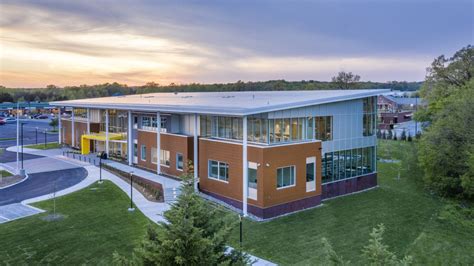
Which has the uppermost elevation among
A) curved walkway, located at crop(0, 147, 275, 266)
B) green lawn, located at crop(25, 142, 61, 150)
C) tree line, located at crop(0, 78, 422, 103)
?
A: tree line, located at crop(0, 78, 422, 103)

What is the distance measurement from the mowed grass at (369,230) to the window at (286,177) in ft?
5.87

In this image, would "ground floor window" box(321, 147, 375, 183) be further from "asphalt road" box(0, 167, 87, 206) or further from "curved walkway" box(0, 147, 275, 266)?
"asphalt road" box(0, 167, 87, 206)

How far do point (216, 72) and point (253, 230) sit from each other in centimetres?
4247

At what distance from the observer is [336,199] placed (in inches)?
1009

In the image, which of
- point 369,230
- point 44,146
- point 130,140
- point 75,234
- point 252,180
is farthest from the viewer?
point 44,146

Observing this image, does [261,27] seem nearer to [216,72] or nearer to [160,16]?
[160,16]

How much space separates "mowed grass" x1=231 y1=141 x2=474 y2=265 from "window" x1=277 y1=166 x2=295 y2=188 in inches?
70.5

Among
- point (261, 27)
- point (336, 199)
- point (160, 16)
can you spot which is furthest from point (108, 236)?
point (261, 27)

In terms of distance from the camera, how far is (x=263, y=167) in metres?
21.1

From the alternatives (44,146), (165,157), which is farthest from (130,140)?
(44,146)

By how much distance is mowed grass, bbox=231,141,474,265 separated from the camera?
17.4m

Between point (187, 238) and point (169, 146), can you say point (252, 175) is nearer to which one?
point (169, 146)

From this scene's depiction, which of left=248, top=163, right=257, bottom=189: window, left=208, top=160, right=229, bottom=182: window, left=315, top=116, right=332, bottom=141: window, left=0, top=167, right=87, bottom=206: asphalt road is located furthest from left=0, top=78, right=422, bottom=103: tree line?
left=248, top=163, right=257, bottom=189: window

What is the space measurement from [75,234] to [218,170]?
8.72 meters
